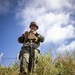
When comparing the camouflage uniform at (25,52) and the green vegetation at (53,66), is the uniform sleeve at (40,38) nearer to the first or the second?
the camouflage uniform at (25,52)

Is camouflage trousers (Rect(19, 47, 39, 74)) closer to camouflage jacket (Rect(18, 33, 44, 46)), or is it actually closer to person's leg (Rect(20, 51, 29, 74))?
person's leg (Rect(20, 51, 29, 74))

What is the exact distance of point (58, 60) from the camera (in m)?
7.05

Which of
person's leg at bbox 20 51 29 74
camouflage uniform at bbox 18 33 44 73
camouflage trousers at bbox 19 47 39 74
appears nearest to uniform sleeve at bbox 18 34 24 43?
camouflage uniform at bbox 18 33 44 73

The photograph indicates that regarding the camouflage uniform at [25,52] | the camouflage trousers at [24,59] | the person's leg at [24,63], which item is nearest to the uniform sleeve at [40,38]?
the camouflage uniform at [25,52]

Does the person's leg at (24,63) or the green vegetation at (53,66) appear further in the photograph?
the green vegetation at (53,66)

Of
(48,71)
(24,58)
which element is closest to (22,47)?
(24,58)

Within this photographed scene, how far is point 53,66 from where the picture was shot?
6.70m

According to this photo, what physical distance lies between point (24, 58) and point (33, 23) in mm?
1089

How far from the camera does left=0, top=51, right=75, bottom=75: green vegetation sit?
6.41 meters

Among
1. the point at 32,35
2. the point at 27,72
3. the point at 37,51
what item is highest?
the point at 32,35

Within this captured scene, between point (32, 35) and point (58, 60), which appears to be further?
point (58, 60)

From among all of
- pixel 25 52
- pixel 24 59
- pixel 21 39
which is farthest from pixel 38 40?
pixel 24 59

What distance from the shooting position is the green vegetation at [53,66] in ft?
A: 21.0

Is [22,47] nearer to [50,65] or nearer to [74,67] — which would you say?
[50,65]
